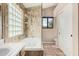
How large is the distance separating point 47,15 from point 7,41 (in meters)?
1.10

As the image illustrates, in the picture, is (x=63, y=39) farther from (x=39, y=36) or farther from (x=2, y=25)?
(x=2, y=25)

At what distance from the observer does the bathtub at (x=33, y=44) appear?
9.75 feet

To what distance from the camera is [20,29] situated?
3.02 m

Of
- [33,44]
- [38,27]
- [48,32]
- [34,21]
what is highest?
[34,21]

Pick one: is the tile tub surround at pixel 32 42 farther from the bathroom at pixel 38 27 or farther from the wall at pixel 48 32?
the wall at pixel 48 32

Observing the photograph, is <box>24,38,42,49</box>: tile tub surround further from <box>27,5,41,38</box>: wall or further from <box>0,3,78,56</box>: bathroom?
<box>27,5,41,38</box>: wall

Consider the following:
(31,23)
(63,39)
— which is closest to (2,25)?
(31,23)

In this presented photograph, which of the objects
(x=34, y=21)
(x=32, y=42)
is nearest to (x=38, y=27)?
(x=34, y=21)

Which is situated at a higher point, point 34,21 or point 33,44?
point 34,21

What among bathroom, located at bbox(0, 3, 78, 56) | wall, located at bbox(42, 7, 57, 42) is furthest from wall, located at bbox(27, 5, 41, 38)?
wall, located at bbox(42, 7, 57, 42)

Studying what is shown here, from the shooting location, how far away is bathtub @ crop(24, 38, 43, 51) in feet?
9.75

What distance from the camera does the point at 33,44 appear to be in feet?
10.5

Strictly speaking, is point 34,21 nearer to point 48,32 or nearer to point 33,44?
point 48,32

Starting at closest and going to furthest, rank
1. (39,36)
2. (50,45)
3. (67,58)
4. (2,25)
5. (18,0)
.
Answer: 1. (67,58)
2. (18,0)
3. (2,25)
4. (50,45)
5. (39,36)
